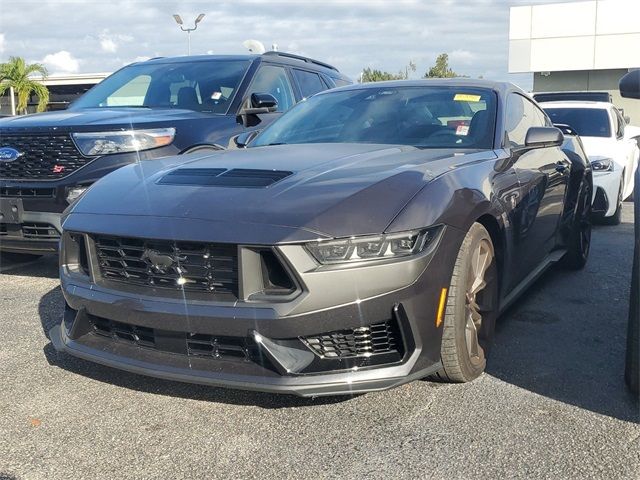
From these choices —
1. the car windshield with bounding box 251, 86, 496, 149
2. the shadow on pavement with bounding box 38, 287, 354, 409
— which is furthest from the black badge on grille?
the car windshield with bounding box 251, 86, 496, 149

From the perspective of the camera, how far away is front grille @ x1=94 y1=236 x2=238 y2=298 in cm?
279

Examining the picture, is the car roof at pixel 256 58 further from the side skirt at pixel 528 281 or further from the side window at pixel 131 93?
the side skirt at pixel 528 281

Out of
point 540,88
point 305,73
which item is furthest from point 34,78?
point 305,73

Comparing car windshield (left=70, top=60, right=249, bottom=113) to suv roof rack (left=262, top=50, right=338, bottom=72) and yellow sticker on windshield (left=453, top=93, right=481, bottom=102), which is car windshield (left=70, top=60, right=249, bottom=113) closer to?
suv roof rack (left=262, top=50, right=338, bottom=72)

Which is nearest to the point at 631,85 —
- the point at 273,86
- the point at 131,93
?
the point at 273,86

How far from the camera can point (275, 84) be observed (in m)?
6.76

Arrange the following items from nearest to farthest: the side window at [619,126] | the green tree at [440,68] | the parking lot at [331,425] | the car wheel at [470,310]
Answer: the parking lot at [331,425] < the car wheel at [470,310] < the side window at [619,126] < the green tree at [440,68]

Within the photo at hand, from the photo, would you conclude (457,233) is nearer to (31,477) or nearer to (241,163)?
(241,163)

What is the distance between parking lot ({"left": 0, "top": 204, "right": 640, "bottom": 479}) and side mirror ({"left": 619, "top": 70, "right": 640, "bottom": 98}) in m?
1.40

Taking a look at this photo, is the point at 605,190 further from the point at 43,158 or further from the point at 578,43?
the point at 578,43

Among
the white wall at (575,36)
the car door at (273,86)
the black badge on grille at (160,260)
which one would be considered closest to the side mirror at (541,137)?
the black badge on grille at (160,260)

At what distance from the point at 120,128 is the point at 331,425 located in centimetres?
310

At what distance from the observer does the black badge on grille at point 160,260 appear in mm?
2875

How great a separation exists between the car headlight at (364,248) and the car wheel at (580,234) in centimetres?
301
